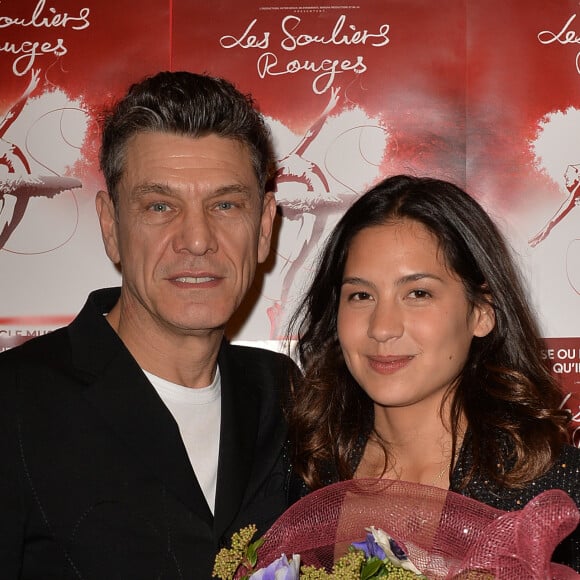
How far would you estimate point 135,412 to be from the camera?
6.66ft

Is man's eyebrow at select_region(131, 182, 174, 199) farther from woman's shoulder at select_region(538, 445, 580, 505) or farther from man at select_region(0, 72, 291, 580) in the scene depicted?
woman's shoulder at select_region(538, 445, 580, 505)

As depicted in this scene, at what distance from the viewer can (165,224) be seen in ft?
7.14

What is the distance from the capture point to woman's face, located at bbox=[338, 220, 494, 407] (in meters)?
2.01

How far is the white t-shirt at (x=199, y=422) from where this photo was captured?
2.13 meters

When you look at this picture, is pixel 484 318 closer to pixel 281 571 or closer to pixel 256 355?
pixel 256 355

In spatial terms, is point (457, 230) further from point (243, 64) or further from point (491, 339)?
point (243, 64)

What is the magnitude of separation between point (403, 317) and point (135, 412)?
66cm

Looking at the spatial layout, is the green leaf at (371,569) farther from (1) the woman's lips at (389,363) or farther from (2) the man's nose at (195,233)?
(2) the man's nose at (195,233)

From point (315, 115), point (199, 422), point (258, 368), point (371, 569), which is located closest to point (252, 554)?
point (371, 569)

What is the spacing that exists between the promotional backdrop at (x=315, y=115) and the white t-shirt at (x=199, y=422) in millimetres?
869

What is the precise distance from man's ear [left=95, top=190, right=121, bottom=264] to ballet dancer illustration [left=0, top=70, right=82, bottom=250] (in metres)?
0.82

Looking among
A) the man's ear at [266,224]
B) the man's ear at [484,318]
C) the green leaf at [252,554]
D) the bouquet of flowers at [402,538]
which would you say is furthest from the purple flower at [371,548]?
the man's ear at [266,224]

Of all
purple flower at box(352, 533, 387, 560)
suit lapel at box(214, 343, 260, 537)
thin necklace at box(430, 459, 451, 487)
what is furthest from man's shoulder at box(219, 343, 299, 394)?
purple flower at box(352, 533, 387, 560)

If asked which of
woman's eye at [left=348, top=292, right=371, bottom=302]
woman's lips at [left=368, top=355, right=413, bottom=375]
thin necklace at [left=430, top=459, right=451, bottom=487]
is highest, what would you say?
woman's eye at [left=348, top=292, right=371, bottom=302]
